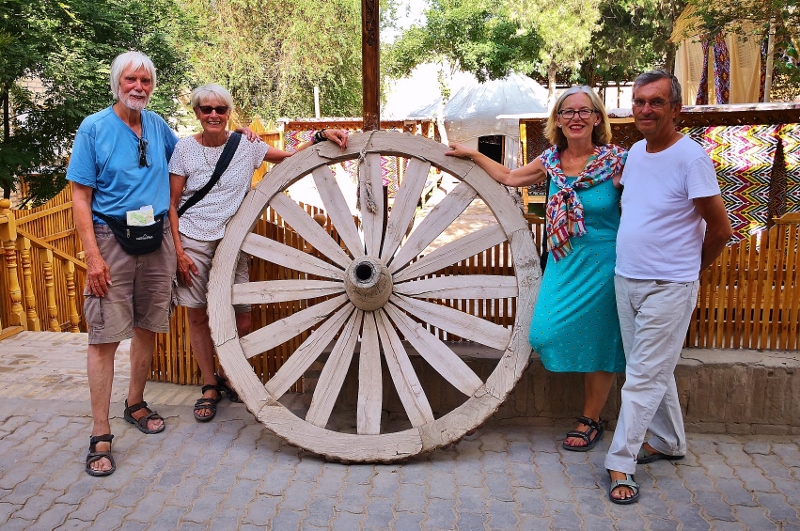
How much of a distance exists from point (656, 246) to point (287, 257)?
1813 mm

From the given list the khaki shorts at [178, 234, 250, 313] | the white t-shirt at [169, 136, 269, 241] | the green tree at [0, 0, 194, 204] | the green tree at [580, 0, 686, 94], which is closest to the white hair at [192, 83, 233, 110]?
the white t-shirt at [169, 136, 269, 241]

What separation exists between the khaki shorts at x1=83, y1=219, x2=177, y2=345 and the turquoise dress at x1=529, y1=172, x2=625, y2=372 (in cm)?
179

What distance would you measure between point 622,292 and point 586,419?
0.77 metres

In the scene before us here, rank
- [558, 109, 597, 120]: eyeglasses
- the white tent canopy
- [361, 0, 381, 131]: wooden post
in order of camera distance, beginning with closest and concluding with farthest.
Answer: [558, 109, 597, 120]: eyeglasses, [361, 0, 381, 131]: wooden post, the white tent canopy

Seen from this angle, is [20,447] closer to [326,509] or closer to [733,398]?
[326,509]

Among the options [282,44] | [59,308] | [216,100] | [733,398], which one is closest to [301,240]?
[216,100]

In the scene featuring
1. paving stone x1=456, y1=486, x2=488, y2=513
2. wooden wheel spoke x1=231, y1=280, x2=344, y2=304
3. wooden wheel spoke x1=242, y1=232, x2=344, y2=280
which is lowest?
paving stone x1=456, y1=486, x2=488, y2=513

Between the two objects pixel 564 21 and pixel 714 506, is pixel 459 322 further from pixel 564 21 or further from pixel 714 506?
pixel 564 21

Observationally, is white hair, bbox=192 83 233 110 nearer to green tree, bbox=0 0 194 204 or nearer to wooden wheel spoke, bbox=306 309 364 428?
wooden wheel spoke, bbox=306 309 364 428

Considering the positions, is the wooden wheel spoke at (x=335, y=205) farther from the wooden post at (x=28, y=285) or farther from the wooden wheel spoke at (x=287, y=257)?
the wooden post at (x=28, y=285)

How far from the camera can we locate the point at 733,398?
141 inches

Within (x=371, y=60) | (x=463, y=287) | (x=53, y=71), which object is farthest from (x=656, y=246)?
(x=53, y=71)

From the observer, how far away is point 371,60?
12.4ft

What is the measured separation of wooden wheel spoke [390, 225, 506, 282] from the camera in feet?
11.5
